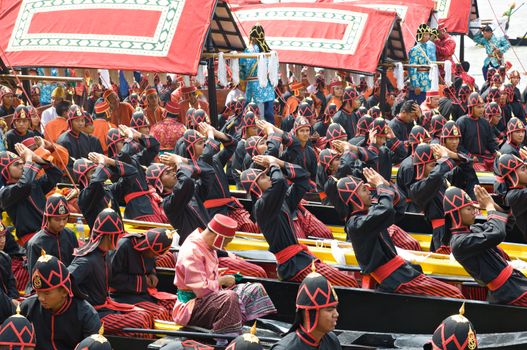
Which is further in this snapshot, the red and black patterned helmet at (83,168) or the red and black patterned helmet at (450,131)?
the red and black patterned helmet at (450,131)

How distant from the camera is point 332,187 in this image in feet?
31.4

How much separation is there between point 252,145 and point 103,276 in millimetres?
3868

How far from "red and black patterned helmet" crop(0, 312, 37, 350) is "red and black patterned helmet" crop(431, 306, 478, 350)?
2247 mm

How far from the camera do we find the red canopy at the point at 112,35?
1249cm

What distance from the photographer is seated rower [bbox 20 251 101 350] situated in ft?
19.9

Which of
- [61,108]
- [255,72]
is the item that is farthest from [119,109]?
[255,72]

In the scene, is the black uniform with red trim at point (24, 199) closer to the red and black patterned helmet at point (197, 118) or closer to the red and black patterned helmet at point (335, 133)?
the red and black patterned helmet at point (197, 118)

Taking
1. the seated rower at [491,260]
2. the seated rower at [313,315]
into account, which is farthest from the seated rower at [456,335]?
the seated rower at [491,260]

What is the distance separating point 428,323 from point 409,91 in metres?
9.43

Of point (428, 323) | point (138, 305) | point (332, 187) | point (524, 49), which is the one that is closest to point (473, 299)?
point (428, 323)

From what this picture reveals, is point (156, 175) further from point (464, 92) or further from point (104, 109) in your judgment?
point (464, 92)

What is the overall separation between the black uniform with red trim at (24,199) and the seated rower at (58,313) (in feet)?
8.97

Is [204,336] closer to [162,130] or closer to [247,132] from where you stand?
[247,132]

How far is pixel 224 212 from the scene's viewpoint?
10117 millimetres
